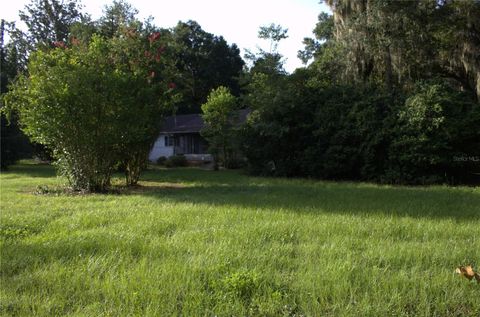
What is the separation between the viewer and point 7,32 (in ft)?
137

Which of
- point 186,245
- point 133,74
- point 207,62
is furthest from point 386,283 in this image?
point 207,62

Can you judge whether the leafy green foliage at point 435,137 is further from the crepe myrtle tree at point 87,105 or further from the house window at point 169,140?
the house window at point 169,140

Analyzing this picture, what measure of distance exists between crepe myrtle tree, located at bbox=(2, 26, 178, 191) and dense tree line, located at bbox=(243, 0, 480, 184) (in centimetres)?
761

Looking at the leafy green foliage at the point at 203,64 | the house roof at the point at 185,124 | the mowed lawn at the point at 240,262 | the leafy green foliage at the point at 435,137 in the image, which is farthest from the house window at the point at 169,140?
the mowed lawn at the point at 240,262

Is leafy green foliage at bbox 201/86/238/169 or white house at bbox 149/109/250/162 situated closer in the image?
leafy green foliage at bbox 201/86/238/169

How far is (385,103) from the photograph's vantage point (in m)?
18.4

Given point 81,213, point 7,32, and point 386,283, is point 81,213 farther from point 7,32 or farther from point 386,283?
point 7,32

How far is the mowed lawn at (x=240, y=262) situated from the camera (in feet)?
13.0

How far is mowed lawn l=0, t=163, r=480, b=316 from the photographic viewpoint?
396 cm

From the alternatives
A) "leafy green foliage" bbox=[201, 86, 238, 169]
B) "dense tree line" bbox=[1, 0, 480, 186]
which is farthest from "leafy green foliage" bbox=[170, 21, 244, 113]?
"dense tree line" bbox=[1, 0, 480, 186]

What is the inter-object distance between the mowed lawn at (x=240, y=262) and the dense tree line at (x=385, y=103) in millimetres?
8805

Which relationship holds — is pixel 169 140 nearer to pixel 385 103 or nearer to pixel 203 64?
pixel 203 64

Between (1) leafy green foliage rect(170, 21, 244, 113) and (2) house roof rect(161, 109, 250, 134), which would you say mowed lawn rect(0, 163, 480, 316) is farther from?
(1) leafy green foliage rect(170, 21, 244, 113)

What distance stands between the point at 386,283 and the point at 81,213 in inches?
244
